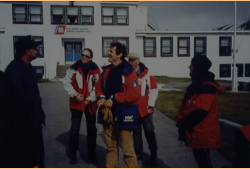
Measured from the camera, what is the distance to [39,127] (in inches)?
145

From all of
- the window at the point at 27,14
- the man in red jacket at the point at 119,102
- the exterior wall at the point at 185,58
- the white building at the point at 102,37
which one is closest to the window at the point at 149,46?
the white building at the point at 102,37

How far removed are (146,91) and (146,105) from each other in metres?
0.28

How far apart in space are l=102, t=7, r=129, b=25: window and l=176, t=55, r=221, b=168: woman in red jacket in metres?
25.0

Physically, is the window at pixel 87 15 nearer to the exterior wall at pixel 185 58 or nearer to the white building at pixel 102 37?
the white building at pixel 102 37

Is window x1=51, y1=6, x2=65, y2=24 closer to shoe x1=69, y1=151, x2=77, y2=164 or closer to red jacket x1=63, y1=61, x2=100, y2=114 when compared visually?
red jacket x1=63, y1=61, x2=100, y2=114

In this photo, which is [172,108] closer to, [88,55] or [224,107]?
[224,107]

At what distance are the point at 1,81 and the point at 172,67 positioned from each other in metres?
28.4

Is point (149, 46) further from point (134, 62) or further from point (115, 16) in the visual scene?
point (134, 62)

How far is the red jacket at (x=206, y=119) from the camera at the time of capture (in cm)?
333

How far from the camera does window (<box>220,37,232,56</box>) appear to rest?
29.8 m

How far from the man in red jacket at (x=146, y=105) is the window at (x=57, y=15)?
2345 cm

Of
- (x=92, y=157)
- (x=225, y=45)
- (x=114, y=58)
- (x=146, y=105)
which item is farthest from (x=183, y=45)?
(x=114, y=58)

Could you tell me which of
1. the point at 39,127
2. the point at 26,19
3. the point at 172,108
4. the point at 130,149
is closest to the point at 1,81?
the point at 39,127

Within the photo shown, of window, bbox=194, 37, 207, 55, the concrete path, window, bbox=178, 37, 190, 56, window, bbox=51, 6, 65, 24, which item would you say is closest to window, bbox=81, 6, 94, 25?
window, bbox=51, 6, 65, 24
